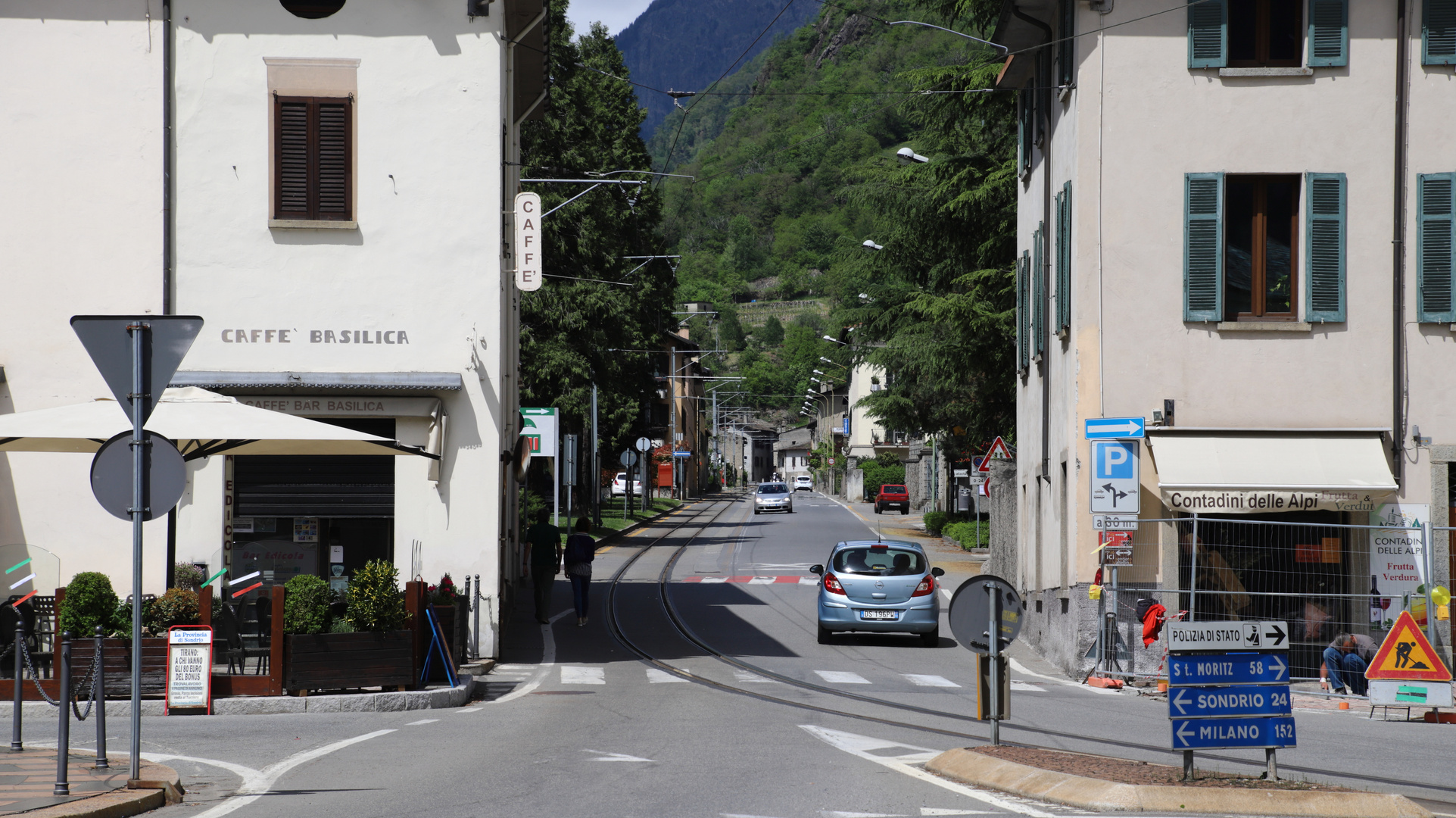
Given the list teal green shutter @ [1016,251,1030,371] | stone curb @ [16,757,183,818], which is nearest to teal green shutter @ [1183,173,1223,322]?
teal green shutter @ [1016,251,1030,371]

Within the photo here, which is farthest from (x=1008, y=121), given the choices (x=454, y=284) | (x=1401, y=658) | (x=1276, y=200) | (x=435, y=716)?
(x=435, y=716)

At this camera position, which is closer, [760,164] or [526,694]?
[526,694]

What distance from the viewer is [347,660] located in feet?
44.8

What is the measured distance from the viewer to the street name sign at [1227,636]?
8.84 m

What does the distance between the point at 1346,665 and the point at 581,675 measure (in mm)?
8463

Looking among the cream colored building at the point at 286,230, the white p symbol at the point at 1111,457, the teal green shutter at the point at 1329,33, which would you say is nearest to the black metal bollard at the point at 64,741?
the cream colored building at the point at 286,230

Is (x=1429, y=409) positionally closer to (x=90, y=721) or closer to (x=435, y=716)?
(x=435, y=716)

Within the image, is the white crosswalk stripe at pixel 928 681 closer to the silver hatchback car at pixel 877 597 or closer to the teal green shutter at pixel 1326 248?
the silver hatchback car at pixel 877 597

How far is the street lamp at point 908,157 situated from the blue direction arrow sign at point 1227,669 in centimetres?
2259

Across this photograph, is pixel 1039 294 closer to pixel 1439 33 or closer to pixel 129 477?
pixel 1439 33

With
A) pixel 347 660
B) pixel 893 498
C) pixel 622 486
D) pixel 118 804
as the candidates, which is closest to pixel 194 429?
pixel 347 660

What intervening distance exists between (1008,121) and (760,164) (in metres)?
107

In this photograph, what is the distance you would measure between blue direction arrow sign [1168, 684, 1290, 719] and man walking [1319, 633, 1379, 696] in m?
7.82

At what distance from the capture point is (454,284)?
58.8 feet
